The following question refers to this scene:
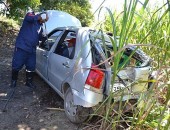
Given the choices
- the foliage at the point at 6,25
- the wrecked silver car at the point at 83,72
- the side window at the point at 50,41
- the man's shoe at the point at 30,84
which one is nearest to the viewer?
the wrecked silver car at the point at 83,72

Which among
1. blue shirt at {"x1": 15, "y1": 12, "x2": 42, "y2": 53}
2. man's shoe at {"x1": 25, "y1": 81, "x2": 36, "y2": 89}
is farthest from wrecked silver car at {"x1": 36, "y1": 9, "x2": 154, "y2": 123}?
man's shoe at {"x1": 25, "y1": 81, "x2": 36, "y2": 89}

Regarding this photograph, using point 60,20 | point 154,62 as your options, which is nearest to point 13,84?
point 154,62

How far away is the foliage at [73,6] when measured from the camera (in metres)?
14.2

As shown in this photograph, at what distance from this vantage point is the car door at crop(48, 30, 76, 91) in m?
4.92

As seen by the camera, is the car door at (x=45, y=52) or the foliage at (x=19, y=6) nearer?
the car door at (x=45, y=52)

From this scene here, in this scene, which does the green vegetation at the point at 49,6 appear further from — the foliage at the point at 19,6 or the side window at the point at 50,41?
the side window at the point at 50,41

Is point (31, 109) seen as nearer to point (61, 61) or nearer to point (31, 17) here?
point (61, 61)

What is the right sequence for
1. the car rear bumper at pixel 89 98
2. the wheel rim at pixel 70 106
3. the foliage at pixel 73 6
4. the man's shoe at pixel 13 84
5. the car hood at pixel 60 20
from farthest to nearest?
the foliage at pixel 73 6 → the car hood at pixel 60 20 → the man's shoe at pixel 13 84 → the wheel rim at pixel 70 106 → the car rear bumper at pixel 89 98

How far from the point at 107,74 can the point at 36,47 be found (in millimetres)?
2800

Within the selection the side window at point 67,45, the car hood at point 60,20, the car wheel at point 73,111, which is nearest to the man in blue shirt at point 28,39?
the side window at point 67,45

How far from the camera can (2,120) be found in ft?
16.0

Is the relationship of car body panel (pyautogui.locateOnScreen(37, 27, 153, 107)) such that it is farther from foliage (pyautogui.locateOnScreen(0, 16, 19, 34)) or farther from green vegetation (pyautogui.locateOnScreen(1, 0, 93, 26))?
foliage (pyautogui.locateOnScreen(0, 16, 19, 34))

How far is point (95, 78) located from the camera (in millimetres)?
4191

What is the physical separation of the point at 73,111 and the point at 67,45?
1244 millimetres
